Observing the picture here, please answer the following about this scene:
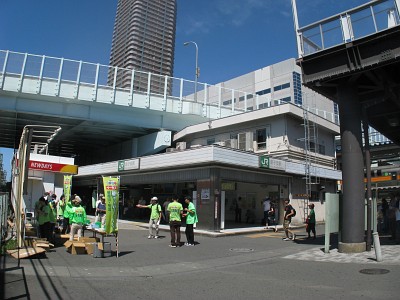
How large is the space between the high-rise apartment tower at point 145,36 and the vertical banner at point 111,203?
69.9 meters

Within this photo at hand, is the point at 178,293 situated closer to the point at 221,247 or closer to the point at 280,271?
the point at 280,271

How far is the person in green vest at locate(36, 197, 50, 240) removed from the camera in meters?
12.8

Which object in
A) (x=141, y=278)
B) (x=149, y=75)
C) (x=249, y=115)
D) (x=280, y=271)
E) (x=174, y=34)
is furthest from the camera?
(x=174, y=34)

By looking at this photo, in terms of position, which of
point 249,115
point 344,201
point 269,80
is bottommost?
point 344,201

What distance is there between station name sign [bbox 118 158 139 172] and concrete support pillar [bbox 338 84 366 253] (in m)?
15.0

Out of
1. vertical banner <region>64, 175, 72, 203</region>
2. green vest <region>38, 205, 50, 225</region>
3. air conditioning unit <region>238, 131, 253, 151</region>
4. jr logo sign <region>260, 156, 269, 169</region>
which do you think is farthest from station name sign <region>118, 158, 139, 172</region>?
green vest <region>38, 205, 50, 225</region>

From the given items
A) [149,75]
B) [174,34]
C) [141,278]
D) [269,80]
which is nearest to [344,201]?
[141,278]

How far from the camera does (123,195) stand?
3083cm

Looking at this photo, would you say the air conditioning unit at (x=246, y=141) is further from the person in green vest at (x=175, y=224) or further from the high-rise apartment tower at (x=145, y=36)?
the high-rise apartment tower at (x=145, y=36)

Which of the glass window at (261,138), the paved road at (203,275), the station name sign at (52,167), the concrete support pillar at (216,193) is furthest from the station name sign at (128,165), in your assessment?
the paved road at (203,275)

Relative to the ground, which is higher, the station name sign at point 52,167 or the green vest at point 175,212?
the station name sign at point 52,167

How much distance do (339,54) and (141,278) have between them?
31.5ft

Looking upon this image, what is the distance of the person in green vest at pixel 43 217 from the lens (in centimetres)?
1277

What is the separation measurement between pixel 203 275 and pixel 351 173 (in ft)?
20.6
